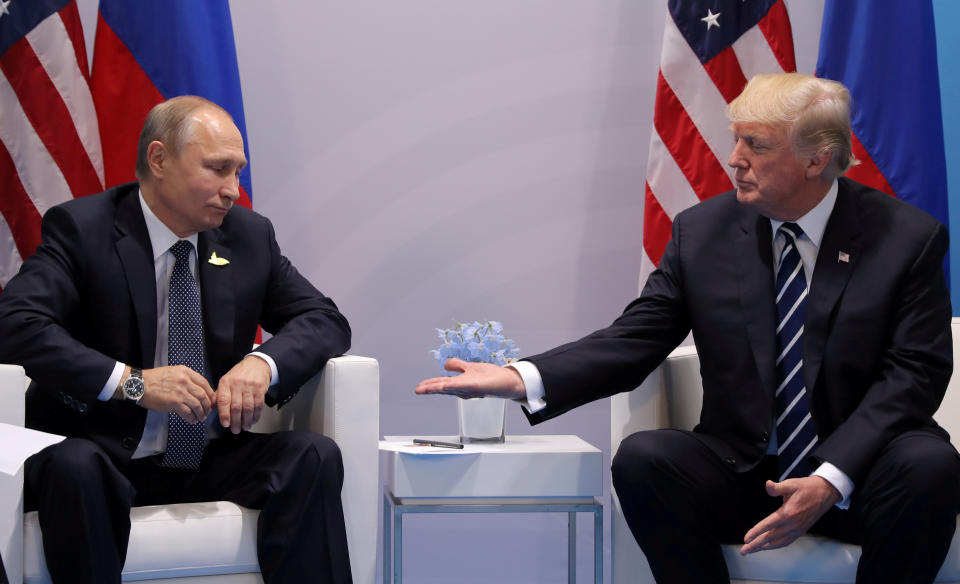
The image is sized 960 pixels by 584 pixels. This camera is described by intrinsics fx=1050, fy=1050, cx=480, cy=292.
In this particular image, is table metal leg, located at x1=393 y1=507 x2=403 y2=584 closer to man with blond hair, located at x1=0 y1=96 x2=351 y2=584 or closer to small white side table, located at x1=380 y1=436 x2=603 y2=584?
small white side table, located at x1=380 y1=436 x2=603 y2=584

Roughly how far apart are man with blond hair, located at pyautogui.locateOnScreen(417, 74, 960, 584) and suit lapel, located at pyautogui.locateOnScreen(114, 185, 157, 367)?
0.65m

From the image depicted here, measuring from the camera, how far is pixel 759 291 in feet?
7.64

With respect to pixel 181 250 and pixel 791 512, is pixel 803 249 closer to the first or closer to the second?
pixel 791 512

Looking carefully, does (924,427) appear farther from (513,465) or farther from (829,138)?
(513,465)

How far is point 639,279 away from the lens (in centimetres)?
343

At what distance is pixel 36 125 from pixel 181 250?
1006 mm

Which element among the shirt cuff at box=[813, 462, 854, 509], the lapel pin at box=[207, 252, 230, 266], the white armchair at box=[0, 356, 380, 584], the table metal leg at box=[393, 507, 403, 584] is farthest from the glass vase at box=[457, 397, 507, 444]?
the shirt cuff at box=[813, 462, 854, 509]

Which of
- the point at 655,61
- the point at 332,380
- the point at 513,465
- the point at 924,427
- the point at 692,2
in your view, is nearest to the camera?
the point at 924,427

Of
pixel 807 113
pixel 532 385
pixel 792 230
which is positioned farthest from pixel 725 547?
pixel 807 113

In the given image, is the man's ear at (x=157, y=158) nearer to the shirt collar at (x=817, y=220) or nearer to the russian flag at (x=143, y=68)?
the russian flag at (x=143, y=68)

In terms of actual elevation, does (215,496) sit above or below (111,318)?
below

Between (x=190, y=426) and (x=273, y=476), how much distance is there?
11.1 inches

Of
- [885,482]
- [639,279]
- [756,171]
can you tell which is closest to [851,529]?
[885,482]

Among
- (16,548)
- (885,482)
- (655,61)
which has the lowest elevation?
(16,548)
